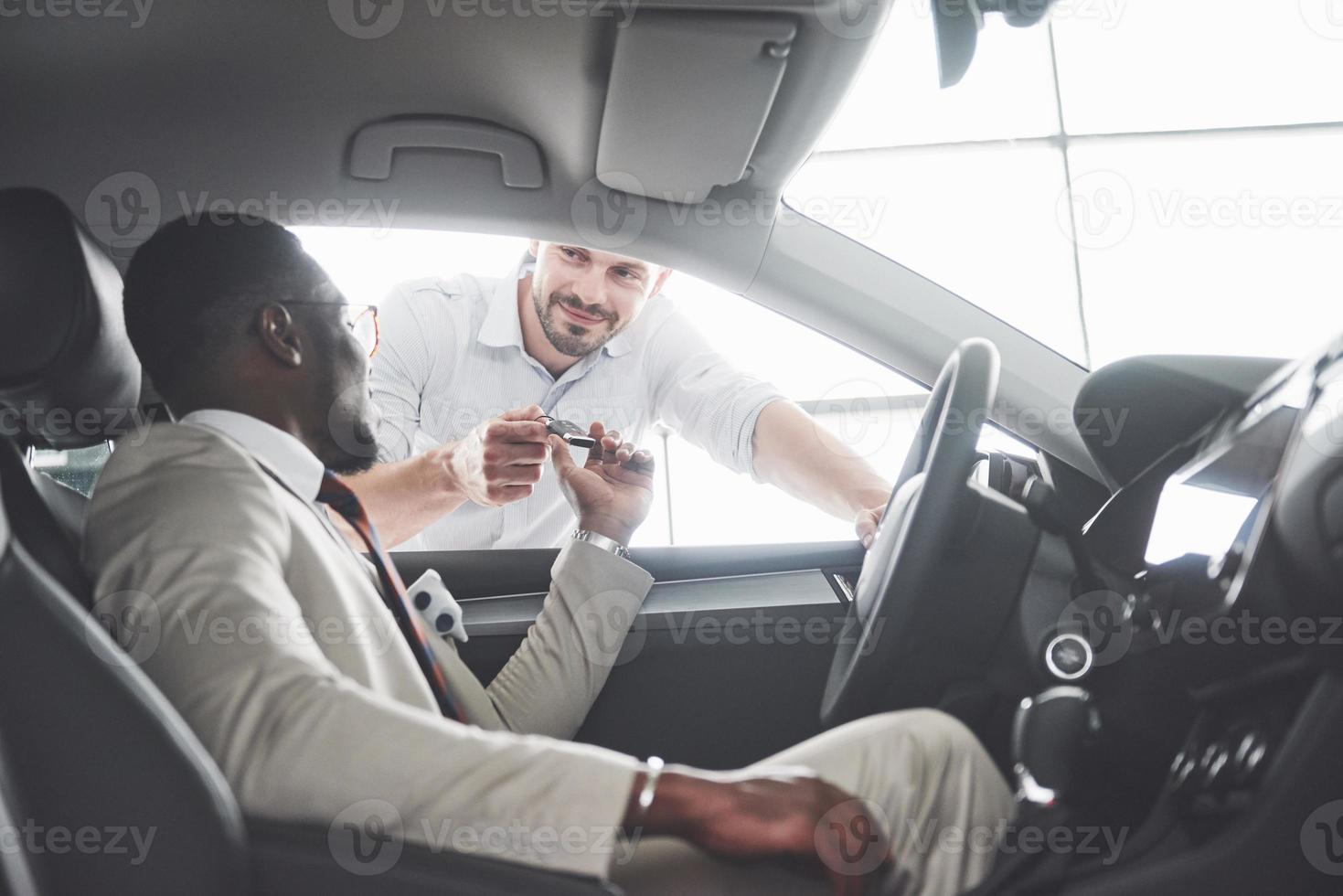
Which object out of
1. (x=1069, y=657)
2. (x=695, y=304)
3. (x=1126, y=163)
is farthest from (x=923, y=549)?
(x=1126, y=163)

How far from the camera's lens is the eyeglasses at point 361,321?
1.28 meters

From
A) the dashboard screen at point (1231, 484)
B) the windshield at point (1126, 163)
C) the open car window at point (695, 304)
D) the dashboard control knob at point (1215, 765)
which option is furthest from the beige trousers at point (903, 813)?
the windshield at point (1126, 163)

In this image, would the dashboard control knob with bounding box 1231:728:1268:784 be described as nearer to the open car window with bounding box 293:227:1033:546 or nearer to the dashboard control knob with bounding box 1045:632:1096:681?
the dashboard control knob with bounding box 1045:632:1096:681

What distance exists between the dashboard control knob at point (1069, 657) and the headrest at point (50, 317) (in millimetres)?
1002

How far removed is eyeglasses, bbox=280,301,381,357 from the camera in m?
1.28

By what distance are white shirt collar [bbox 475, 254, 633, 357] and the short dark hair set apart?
0.91 meters

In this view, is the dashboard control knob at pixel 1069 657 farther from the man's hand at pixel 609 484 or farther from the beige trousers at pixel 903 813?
the man's hand at pixel 609 484

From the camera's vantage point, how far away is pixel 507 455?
5.17ft

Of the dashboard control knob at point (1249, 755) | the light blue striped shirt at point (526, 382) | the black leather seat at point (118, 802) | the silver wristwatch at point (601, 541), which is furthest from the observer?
the light blue striped shirt at point (526, 382)

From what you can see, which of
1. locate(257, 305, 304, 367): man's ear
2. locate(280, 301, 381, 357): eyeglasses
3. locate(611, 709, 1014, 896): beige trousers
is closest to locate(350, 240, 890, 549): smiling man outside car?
locate(280, 301, 381, 357): eyeglasses

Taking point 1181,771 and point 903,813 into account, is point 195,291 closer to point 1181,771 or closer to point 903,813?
point 903,813

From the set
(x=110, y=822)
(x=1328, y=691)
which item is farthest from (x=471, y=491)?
(x=1328, y=691)

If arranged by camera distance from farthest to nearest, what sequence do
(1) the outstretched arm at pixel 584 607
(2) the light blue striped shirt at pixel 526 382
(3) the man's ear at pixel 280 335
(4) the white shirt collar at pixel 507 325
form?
(4) the white shirt collar at pixel 507 325 → (2) the light blue striped shirt at pixel 526 382 → (1) the outstretched arm at pixel 584 607 → (3) the man's ear at pixel 280 335

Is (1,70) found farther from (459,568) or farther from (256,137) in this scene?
(459,568)
